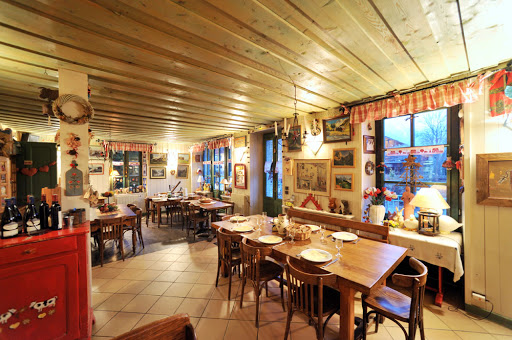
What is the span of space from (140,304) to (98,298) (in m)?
0.64

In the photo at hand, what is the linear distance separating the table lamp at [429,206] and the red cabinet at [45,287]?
388 centimetres

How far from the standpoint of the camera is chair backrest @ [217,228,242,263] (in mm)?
2668

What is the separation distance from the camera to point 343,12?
1544 mm

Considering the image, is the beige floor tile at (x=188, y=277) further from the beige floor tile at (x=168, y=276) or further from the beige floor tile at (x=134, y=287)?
the beige floor tile at (x=134, y=287)

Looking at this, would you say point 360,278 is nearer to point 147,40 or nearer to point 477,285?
point 477,285

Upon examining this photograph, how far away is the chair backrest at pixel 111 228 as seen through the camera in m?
3.72

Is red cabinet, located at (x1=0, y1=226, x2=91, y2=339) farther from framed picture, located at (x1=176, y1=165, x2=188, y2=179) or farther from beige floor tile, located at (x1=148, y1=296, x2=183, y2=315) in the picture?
framed picture, located at (x1=176, y1=165, x2=188, y2=179)

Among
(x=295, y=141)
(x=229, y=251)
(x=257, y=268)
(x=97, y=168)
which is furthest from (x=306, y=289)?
(x=97, y=168)

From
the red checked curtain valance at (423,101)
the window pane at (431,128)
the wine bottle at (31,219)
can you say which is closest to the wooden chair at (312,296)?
the wine bottle at (31,219)

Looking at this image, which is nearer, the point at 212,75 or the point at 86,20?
the point at 86,20

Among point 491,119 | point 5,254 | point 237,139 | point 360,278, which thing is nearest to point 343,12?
point 360,278

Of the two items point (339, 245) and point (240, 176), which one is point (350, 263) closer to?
point (339, 245)

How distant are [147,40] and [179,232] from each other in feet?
16.1

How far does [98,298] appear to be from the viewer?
2.75m
